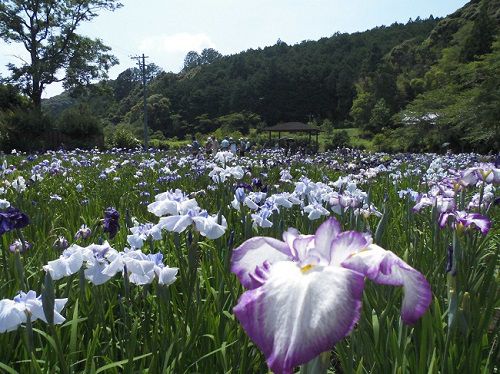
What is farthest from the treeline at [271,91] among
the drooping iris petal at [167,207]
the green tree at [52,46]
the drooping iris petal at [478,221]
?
the drooping iris petal at [478,221]

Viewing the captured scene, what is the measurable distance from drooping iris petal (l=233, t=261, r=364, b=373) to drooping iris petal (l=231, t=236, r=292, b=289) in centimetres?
12

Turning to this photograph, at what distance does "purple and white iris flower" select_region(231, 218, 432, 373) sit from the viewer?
582mm

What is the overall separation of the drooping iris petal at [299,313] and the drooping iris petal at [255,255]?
0.12m

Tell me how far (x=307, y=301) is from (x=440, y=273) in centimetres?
212

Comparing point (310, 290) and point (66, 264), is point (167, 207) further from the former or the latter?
point (310, 290)

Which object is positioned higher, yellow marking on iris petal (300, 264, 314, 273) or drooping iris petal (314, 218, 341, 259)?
drooping iris petal (314, 218, 341, 259)

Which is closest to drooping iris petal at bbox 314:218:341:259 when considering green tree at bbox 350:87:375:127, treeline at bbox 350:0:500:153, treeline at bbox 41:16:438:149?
treeline at bbox 350:0:500:153

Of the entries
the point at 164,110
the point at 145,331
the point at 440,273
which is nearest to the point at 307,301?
the point at 145,331

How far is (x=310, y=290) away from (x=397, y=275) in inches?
6.9

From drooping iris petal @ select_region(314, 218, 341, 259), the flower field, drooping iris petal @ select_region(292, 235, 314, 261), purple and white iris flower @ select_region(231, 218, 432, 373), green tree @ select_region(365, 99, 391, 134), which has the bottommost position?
green tree @ select_region(365, 99, 391, 134)

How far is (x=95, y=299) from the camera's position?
200cm

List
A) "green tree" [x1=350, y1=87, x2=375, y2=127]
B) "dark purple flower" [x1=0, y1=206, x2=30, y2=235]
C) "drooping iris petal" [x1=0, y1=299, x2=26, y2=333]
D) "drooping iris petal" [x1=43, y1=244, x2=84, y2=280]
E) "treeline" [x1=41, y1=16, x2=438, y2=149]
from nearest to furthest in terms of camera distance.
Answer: "drooping iris petal" [x1=0, y1=299, x2=26, y2=333]
"drooping iris petal" [x1=43, y1=244, x2=84, y2=280]
"dark purple flower" [x1=0, y1=206, x2=30, y2=235]
"green tree" [x1=350, y1=87, x2=375, y2=127]
"treeline" [x1=41, y1=16, x2=438, y2=149]

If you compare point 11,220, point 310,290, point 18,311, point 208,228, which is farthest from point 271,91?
point 310,290

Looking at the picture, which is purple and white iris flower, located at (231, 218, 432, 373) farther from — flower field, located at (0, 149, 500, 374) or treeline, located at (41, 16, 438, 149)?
treeline, located at (41, 16, 438, 149)
